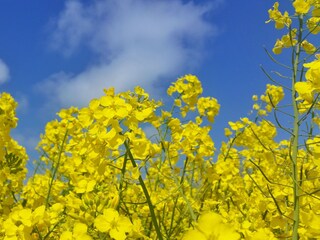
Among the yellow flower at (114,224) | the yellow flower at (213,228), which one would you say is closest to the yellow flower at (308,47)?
the yellow flower at (114,224)

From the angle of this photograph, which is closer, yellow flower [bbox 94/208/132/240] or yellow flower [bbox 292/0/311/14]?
yellow flower [bbox 94/208/132/240]

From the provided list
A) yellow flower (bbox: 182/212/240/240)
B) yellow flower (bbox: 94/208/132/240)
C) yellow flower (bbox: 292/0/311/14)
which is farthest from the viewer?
yellow flower (bbox: 292/0/311/14)

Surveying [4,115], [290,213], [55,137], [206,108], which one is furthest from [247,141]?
[290,213]

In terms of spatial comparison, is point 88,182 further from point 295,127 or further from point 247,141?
point 247,141

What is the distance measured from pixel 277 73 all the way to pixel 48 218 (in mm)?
1087

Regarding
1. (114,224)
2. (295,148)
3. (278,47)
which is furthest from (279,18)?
(114,224)

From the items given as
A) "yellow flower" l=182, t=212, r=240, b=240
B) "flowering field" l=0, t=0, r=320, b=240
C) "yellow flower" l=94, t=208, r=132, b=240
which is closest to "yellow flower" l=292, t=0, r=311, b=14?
"flowering field" l=0, t=0, r=320, b=240

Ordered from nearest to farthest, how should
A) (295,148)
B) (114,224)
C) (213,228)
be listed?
(213,228) → (114,224) → (295,148)

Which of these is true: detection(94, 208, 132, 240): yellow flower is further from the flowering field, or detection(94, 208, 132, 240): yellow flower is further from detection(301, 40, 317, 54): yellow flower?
detection(301, 40, 317, 54): yellow flower

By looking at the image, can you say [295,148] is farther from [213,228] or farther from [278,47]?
[213,228]

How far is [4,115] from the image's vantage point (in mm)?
3049

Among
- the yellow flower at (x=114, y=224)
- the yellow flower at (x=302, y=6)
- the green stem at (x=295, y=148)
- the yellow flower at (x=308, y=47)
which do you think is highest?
the yellow flower at (x=302, y=6)

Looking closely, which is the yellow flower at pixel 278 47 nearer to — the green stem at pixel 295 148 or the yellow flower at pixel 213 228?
the green stem at pixel 295 148

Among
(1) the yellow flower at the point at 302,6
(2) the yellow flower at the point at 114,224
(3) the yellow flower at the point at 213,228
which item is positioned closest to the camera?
(3) the yellow flower at the point at 213,228
